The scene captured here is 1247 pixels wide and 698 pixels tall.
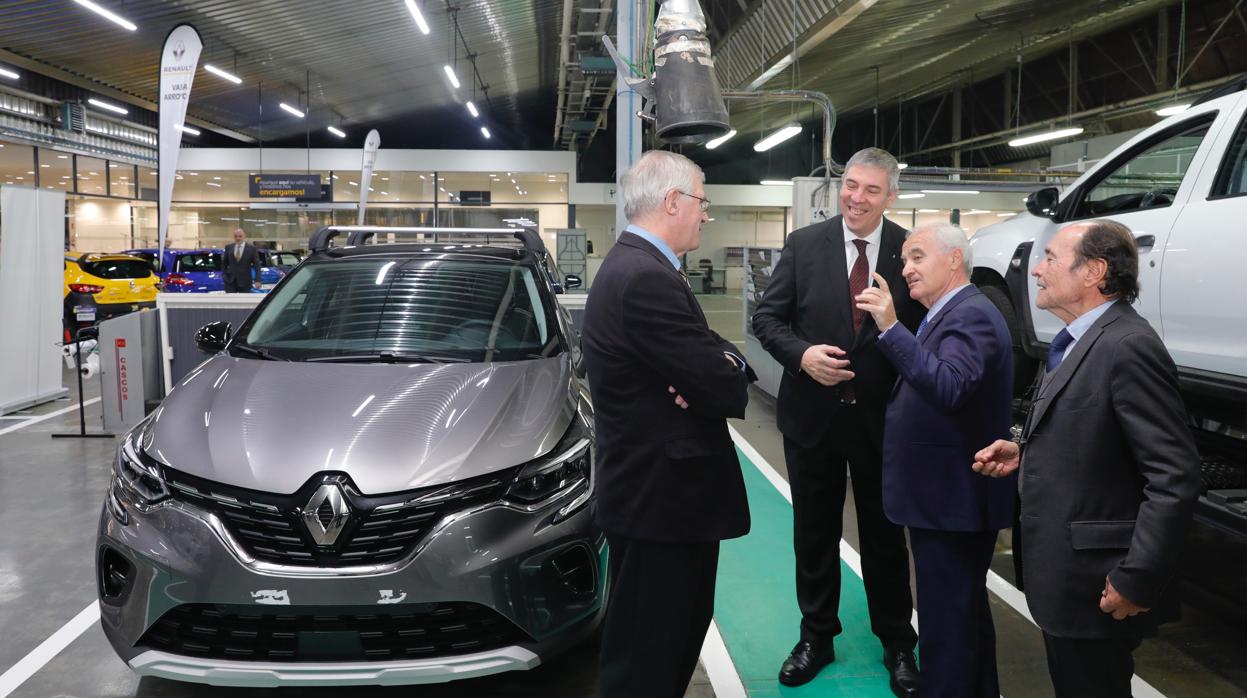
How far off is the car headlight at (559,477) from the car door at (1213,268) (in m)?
2.54

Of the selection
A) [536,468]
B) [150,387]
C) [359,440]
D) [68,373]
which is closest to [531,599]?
[536,468]

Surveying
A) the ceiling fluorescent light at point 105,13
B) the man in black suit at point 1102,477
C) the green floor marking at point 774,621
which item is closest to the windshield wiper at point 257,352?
the green floor marking at point 774,621

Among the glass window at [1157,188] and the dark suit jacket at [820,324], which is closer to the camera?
the dark suit jacket at [820,324]

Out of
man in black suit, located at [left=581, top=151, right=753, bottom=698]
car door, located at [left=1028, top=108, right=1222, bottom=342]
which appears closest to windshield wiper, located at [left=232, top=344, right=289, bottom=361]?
man in black suit, located at [left=581, top=151, right=753, bottom=698]

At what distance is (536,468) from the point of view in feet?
8.41

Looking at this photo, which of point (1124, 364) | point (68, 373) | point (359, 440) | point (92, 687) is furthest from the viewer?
point (68, 373)

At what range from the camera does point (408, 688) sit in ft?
9.45

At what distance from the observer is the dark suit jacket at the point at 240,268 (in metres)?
14.0

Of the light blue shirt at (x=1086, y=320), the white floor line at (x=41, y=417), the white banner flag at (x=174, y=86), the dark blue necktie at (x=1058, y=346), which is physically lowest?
the white floor line at (x=41, y=417)

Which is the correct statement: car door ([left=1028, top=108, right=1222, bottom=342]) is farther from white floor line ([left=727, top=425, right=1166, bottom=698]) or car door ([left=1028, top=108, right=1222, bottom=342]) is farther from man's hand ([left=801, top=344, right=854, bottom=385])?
man's hand ([left=801, top=344, right=854, bottom=385])

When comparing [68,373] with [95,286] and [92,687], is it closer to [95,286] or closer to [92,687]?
[95,286]

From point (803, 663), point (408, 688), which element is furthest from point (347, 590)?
point (803, 663)

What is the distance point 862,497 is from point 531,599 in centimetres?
123

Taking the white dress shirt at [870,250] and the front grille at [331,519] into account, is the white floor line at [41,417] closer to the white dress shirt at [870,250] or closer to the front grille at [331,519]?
the front grille at [331,519]
